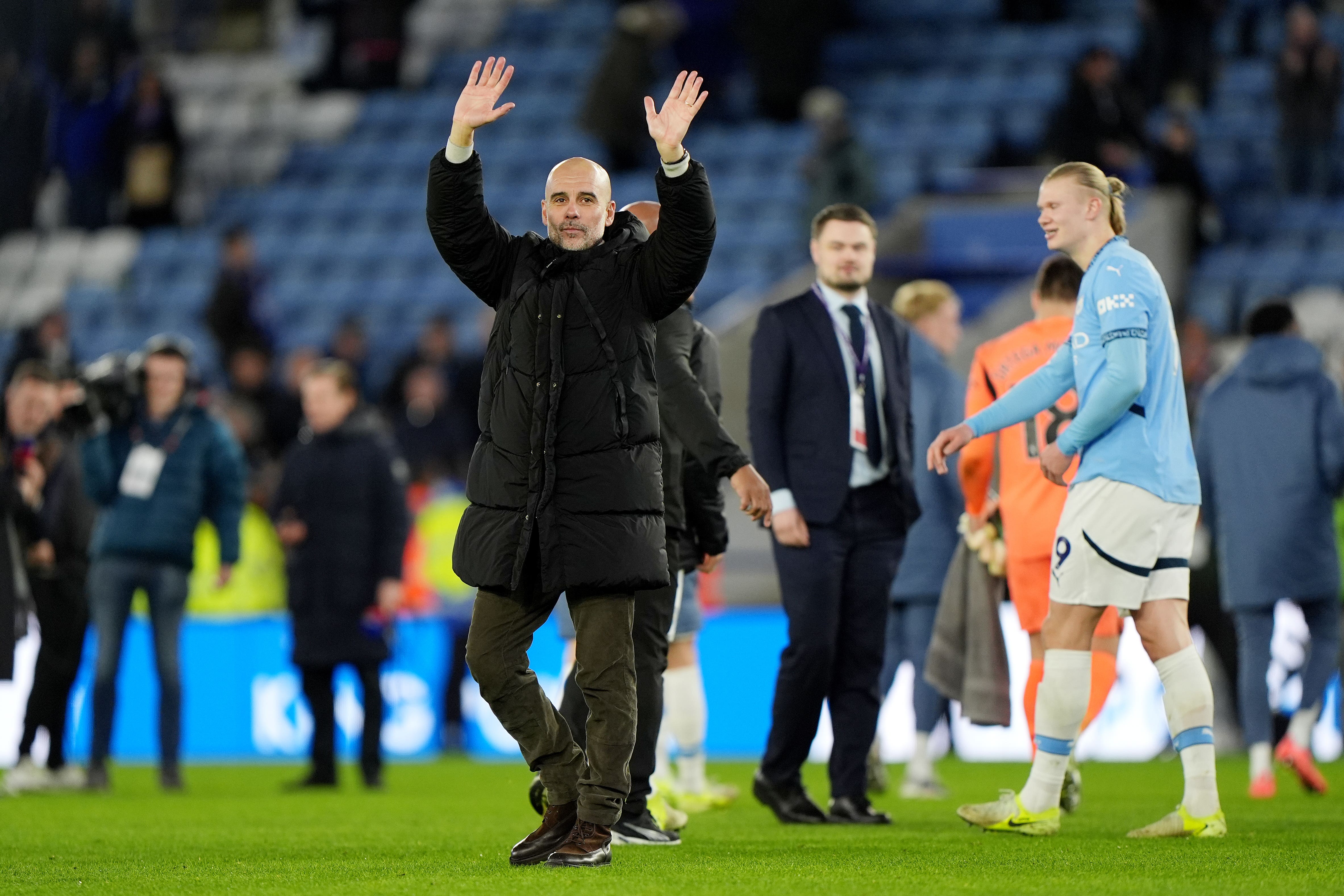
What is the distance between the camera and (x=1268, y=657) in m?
8.41

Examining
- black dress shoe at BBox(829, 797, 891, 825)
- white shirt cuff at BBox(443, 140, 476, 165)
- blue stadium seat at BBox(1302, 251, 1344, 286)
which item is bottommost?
black dress shoe at BBox(829, 797, 891, 825)

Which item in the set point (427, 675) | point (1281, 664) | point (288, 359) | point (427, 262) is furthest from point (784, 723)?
point (427, 262)

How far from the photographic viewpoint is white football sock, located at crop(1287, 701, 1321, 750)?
845 cm

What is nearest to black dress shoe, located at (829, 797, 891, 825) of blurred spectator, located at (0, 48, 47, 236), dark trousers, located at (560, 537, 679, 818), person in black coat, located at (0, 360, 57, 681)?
dark trousers, located at (560, 537, 679, 818)

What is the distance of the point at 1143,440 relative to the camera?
233 inches

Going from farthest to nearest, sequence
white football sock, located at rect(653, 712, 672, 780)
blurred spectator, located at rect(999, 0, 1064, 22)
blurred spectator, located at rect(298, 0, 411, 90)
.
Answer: blurred spectator, located at rect(298, 0, 411, 90), blurred spectator, located at rect(999, 0, 1064, 22), white football sock, located at rect(653, 712, 672, 780)

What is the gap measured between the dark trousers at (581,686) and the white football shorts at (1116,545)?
53.3 inches

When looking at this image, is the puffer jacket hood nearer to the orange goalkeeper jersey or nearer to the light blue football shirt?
the orange goalkeeper jersey

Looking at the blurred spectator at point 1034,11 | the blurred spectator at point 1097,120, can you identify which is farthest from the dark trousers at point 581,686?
the blurred spectator at point 1034,11

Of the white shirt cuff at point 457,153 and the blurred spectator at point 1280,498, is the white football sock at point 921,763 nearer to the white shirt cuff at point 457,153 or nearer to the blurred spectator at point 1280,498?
the blurred spectator at point 1280,498

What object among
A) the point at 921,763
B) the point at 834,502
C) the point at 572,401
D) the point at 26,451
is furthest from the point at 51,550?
the point at 572,401

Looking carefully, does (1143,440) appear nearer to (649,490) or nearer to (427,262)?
(649,490)

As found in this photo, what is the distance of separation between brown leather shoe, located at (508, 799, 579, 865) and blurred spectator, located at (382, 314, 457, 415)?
10.1m

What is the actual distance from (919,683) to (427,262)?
36.8ft
